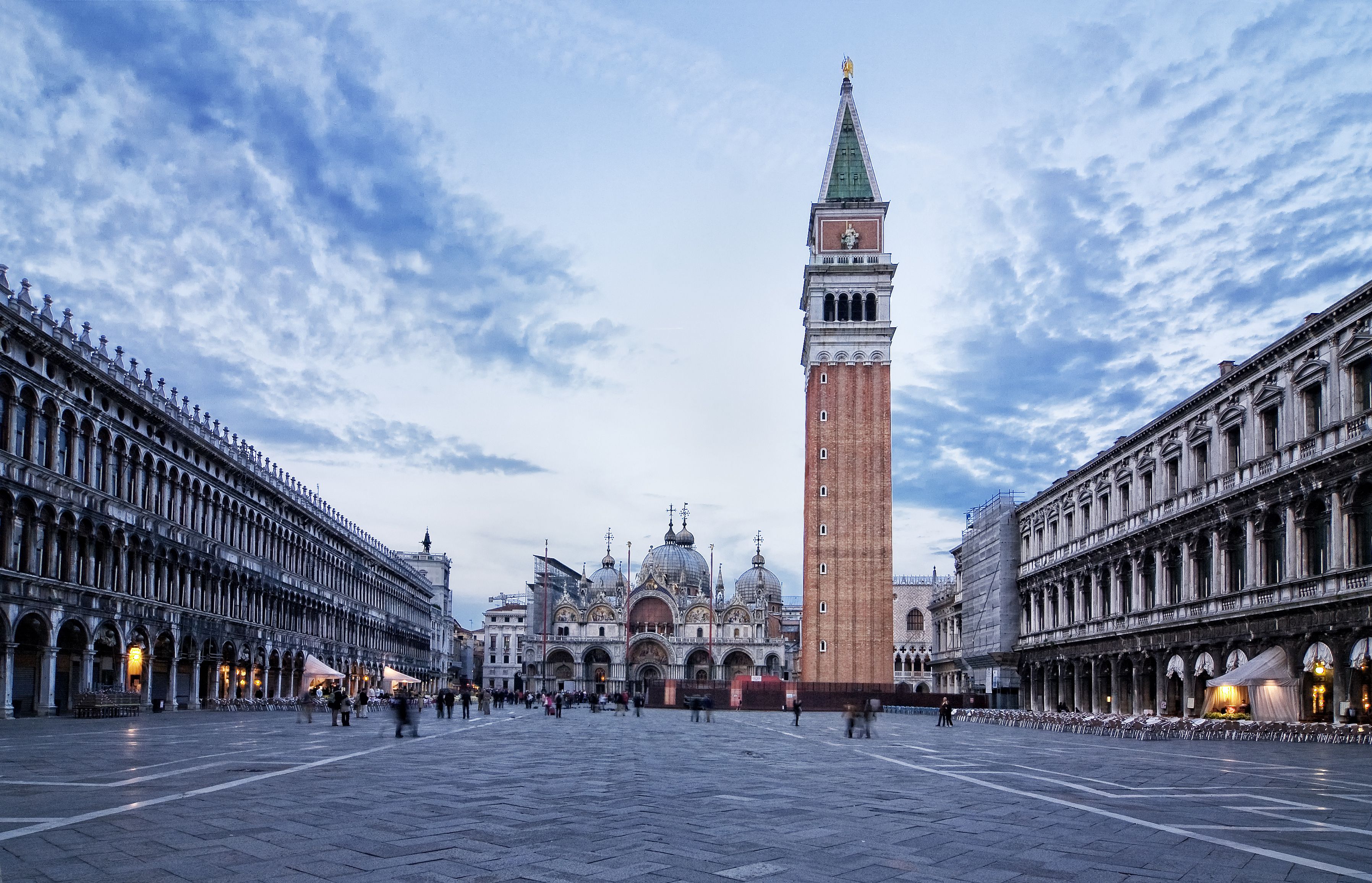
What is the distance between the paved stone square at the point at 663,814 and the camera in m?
8.85

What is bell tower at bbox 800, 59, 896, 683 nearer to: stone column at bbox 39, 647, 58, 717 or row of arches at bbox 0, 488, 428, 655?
row of arches at bbox 0, 488, 428, 655

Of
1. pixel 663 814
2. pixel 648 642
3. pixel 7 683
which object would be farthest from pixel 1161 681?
pixel 648 642

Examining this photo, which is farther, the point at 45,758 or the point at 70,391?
the point at 70,391

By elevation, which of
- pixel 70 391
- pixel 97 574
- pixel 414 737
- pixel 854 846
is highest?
pixel 70 391

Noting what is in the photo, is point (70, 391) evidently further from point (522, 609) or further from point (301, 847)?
point (522, 609)

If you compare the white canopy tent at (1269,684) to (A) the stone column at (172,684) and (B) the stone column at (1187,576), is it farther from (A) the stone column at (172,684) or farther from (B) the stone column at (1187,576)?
(A) the stone column at (172,684)

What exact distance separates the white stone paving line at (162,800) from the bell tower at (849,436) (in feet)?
183

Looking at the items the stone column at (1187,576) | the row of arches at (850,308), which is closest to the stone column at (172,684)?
the stone column at (1187,576)

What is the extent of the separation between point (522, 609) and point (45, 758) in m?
134

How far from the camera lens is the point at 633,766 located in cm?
1950

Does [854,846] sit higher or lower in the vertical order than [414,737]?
higher

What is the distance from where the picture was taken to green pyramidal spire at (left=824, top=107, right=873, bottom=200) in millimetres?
82812

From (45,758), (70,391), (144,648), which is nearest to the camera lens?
(45,758)

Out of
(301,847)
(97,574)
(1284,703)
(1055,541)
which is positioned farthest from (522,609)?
(301,847)
